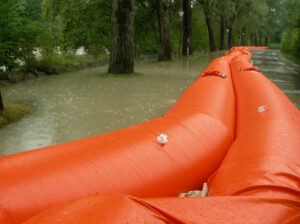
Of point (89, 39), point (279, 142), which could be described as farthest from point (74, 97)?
point (89, 39)

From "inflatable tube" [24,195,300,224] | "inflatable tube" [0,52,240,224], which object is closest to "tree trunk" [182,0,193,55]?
"inflatable tube" [0,52,240,224]

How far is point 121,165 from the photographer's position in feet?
4.58

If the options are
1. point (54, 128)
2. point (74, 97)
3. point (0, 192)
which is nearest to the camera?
point (0, 192)

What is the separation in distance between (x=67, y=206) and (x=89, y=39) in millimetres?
13584

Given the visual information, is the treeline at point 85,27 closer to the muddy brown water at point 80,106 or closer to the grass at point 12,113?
the grass at point 12,113

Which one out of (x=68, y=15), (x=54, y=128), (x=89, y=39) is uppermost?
(x=68, y=15)

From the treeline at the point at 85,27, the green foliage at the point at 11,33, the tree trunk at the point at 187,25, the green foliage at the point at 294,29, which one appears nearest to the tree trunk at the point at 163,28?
the treeline at the point at 85,27

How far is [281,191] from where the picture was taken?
1.12m

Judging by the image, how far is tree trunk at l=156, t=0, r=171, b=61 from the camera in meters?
15.2

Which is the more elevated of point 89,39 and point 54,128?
point 89,39

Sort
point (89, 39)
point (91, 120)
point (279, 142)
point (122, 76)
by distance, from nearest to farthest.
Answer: point (279, 142)
point (91, 120)
point (122, 76)
point (89, 39)

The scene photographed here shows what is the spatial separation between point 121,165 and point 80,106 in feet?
12.7

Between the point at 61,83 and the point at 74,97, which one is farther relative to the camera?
the point at 61,83

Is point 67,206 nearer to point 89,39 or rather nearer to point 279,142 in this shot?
point 279,142
